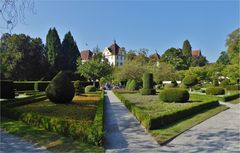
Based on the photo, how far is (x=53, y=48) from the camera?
207ft

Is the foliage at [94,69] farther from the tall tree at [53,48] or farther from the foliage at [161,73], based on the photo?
the foliage at [161,73]

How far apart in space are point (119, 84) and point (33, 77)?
17398 mm

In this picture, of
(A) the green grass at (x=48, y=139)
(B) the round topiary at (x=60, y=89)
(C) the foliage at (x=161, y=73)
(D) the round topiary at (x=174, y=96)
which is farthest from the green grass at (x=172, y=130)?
(C) the foliage at (x=161, y=73)

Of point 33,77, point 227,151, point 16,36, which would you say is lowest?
point 227,151

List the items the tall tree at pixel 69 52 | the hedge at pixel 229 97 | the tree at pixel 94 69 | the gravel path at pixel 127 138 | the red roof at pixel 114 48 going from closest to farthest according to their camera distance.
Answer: the gravel path at pixel 127 138 < the hedge at pixel 229 97 < the tree at pixel 94 69 < the tall tree at pixel 69 52 < the red roof at pixel 114 48

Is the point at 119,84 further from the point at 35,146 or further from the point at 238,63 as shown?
the point at 35,146

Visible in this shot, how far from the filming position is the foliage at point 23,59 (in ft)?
161

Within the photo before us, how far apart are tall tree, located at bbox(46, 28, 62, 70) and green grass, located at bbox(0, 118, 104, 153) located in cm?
5072

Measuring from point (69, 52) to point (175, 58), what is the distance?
28.3m

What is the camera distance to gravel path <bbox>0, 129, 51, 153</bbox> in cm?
812

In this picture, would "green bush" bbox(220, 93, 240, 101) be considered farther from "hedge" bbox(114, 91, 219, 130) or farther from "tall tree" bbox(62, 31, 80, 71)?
"tall tree" bbox(62, 31, 80, 71)

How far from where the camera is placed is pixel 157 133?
10.3 metres

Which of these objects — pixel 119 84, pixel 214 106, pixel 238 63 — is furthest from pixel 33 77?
pixel 214 106

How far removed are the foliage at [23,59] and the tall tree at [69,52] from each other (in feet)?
27.5
